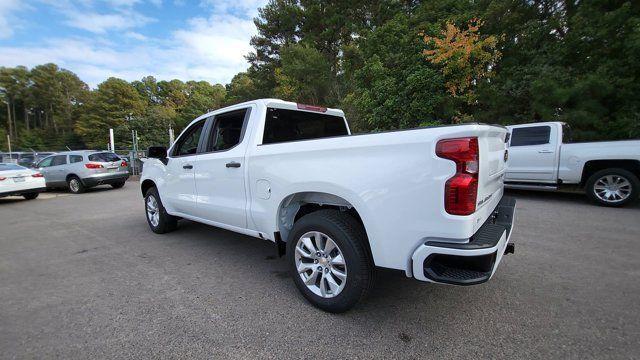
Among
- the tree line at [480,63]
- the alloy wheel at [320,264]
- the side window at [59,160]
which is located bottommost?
the alloy wheel at [320,264]

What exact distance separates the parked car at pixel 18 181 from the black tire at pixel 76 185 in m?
1.14

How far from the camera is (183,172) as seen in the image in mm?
4242

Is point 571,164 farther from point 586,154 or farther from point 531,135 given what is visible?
point 531,135

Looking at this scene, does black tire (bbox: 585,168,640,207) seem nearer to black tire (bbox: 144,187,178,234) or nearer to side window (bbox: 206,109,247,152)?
side window (bbox: 206,109,247,152)

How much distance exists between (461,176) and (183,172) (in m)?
3.65

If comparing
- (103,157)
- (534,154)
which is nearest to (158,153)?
(534,154)

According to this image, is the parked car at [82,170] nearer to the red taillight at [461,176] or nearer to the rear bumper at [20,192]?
the rear bumper at [20,192]

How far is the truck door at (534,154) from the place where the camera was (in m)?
6.96

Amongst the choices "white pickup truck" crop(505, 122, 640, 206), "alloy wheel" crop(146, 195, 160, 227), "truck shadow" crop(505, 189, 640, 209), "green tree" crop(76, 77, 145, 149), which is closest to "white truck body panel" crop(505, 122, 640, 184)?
"white pickup truck" crop(505, 122, 640, 206)

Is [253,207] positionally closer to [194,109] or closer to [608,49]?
[608,49]

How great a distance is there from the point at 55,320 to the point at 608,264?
558cm

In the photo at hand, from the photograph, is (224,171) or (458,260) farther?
(224,171)

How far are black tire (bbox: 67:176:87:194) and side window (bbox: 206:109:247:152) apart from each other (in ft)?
33.9

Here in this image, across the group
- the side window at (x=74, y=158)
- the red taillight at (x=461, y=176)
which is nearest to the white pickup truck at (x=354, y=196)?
the red taillight at (x=461, y=176)
